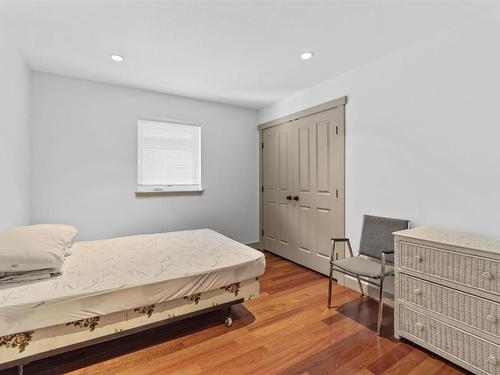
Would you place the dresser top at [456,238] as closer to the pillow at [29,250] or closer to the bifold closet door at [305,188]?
the bifold closet door at [305,188]

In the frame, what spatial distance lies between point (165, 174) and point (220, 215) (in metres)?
1.07

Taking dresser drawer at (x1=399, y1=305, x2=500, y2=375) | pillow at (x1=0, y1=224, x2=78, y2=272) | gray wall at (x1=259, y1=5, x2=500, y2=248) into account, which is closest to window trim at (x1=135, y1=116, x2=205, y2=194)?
pillow at (x1=0, y1=224, x2=78, y2=272)

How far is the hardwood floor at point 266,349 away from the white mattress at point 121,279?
0.41 m

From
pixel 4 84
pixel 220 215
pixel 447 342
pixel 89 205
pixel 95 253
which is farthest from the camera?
pixel 220 215

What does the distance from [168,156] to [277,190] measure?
5.70 feet

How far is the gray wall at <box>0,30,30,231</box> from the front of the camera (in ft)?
6.71

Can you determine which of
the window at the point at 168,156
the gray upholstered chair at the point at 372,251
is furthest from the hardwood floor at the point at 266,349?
the window at the point at 168,156

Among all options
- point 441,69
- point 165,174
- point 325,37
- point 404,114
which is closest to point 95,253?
point 165,174

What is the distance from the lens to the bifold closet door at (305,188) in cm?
306

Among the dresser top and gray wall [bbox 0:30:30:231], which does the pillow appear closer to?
gray wall [bbox 0:30:30:231]

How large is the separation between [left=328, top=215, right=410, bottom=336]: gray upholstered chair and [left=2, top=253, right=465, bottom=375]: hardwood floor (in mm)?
346

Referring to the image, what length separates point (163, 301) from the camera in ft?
5.90

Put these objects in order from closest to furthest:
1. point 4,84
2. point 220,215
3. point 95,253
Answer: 1. point 4,84
2. point 95,253
3. point 220,215

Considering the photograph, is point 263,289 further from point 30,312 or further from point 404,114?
point 404,114
